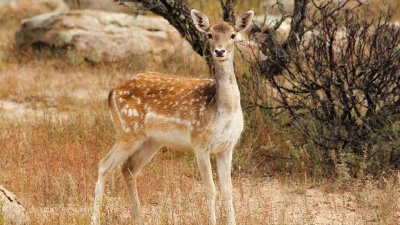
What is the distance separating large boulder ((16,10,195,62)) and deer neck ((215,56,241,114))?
22.7 feet

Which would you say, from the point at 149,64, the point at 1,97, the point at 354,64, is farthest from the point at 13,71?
the point at 354,64

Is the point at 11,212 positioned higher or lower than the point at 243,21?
lower

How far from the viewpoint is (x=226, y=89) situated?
7359mm

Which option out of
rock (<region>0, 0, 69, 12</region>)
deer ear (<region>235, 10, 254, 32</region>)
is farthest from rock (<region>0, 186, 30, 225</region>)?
rock (<region>0, 0, 69, 12</region>)

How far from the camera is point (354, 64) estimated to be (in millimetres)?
9164

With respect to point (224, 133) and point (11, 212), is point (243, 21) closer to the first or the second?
point (224, 133)

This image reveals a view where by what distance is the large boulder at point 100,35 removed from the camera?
1474cm

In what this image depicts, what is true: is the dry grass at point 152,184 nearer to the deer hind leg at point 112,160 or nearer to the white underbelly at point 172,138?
the deer hind leg at point 112,160

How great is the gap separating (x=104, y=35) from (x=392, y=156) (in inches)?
294

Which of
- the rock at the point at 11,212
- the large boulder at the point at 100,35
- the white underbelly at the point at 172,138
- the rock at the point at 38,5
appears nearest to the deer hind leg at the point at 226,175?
the white underbelly at the point at 172,138

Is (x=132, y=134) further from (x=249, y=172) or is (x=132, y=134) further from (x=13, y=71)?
(x=13, y=71)

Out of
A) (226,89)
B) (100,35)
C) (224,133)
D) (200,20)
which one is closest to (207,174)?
(224,133)

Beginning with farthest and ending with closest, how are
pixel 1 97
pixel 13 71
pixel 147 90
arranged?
pixel 13 71 < pixel 1 97 < pixel 147 90

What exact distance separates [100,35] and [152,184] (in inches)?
270
